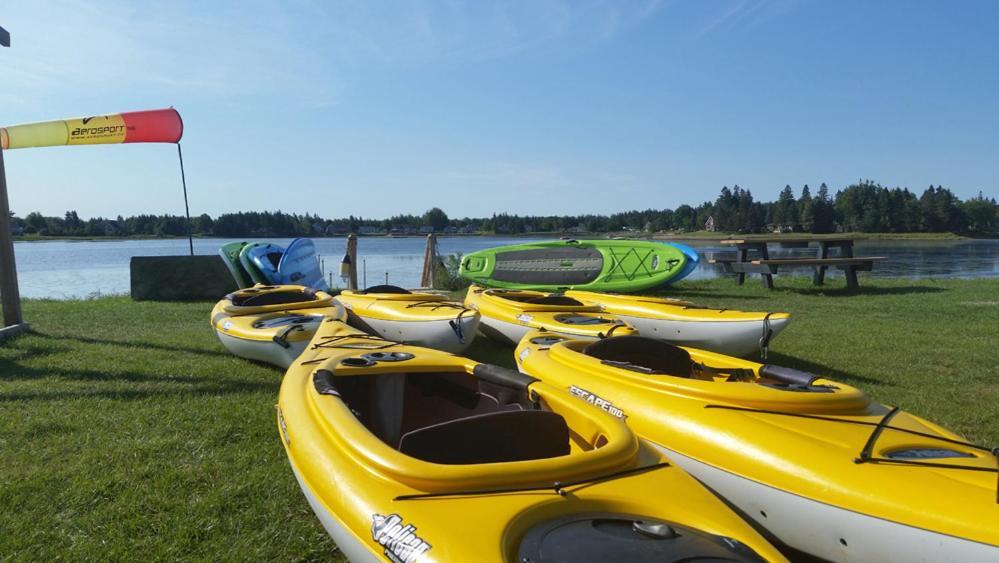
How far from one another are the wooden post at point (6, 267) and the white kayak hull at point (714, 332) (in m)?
7.85

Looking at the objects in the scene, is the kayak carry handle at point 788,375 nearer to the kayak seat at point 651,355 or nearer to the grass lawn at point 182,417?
the kayak seat at point 651,355

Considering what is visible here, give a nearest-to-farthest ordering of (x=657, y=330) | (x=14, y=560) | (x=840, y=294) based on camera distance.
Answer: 1. (x=14, y=560)
2. (x=657, y=330)
3. (x=840, y=294)

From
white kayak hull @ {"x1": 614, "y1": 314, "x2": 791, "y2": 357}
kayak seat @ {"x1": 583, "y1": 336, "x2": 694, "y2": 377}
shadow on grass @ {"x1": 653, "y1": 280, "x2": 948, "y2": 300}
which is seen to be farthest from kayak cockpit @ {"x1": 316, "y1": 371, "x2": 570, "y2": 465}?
shadow on grass @ {"x1": 653, "y1": 280, "x2": 948, "y2": 300}

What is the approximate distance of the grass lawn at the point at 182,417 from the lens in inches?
119

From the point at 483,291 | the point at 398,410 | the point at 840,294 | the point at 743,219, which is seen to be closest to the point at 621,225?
the point at 743,219

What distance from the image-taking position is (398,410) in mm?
3854

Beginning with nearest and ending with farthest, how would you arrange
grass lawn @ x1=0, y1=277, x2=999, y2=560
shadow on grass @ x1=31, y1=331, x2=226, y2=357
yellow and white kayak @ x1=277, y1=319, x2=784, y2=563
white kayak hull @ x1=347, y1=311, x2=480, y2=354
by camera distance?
yellow and white kayak @ x1=277, y1=319, x2=784, y2=563, grass lawn @ x1=0, y1=277, x2=999, y2=560, white kayak hull @ x1=347, y1=311, x2=480, y2=354, shadow on grass @ x1=31, y1=331, x2=226, y2=357

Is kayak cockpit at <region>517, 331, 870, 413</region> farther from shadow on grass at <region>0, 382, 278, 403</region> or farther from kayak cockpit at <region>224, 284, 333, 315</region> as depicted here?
kayak cockpit at <region>224, 284, 333, 315</region>

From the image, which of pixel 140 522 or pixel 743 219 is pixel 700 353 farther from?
pixel 743 219

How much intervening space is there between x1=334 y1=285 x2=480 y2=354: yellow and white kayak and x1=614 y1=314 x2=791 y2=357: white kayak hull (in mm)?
2116

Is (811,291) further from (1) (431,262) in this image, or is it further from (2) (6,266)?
(2) (6,266)

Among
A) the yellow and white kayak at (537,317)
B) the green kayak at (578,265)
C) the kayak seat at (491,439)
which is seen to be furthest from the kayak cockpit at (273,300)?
the green kayak at (578,265)

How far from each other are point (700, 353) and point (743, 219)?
73.3 metres

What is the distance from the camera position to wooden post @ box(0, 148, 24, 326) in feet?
25.4
